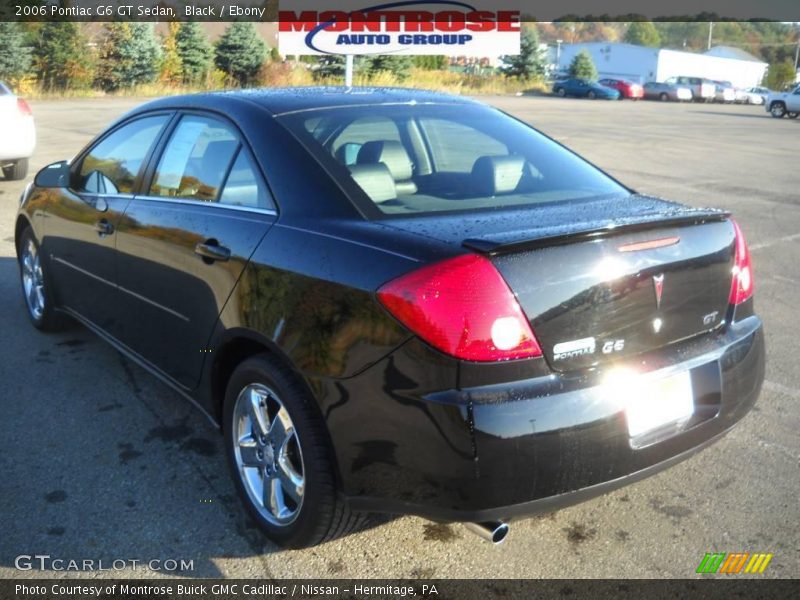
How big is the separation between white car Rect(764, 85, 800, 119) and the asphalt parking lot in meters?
34.4

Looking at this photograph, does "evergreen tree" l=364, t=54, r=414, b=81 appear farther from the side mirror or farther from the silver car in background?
the side mirror

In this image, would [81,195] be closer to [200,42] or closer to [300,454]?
[300,454]

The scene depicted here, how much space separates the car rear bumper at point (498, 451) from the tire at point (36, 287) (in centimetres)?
322

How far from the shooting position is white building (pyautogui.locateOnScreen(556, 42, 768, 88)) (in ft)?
263

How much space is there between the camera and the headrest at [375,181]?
9.66 ft

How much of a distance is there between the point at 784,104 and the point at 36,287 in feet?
121

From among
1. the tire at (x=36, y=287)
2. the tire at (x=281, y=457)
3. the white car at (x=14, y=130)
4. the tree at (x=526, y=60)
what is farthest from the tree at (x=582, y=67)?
the tire at (x=281, y=457)

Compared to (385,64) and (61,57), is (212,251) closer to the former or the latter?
(61,57)

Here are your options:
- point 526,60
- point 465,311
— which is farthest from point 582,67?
point 465,311

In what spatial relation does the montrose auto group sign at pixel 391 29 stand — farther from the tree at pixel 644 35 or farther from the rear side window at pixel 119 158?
the tree at pixel 644 35

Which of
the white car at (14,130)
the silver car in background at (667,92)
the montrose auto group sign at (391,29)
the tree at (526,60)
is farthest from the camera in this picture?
the tree at (526,60)

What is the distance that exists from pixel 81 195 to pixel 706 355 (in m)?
3.34

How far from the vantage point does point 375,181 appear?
3016mm

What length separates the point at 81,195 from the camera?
447cm
